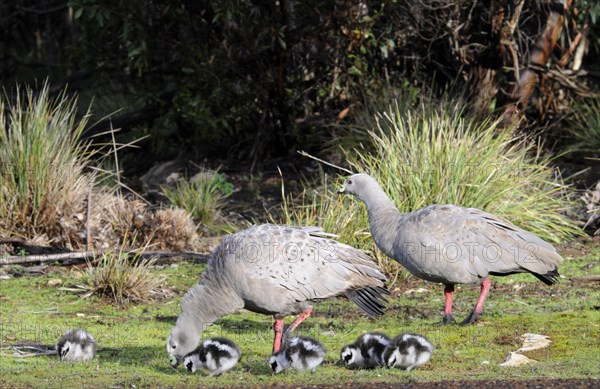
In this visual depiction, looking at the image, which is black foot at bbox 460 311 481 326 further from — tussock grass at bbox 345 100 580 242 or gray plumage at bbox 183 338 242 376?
tussock grass at bbox 345 100 580 242

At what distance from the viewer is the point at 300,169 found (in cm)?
1714

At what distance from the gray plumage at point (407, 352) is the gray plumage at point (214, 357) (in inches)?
43.5

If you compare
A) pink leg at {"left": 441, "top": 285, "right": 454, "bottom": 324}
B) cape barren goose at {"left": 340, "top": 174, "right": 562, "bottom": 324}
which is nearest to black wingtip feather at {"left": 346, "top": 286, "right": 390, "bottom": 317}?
cape barren goose at {"left": 340, "top": 174, "right": 562, "bottom": 324}

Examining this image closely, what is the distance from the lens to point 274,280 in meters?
7.50

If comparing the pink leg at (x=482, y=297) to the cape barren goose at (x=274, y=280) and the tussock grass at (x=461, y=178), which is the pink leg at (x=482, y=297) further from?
the tussock grass at (x=461, y=178)

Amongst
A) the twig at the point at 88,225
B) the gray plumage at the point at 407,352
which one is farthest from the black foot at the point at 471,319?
the twig at the point at 88,225

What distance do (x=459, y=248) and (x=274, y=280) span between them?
1.89 m

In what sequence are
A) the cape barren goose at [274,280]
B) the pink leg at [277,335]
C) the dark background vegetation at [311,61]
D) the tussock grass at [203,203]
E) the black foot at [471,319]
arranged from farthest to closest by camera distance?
the dark background vegetation at [311,61]
the tussock grass at [203,203]
the black foot at [471,319]
the pink leg at [277,335]
the cape barren goose at [274,280]

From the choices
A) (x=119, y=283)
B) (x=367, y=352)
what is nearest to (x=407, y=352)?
(x=367, y=352)

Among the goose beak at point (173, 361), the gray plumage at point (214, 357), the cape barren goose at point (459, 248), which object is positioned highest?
the cape barren goose at point (459, 248)

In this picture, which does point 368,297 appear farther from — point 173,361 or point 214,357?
point 173,361

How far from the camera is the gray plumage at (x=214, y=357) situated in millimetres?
6918

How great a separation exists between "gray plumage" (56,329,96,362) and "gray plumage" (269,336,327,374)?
5.05 ft

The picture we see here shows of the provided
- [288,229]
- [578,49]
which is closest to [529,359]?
[288,229]
